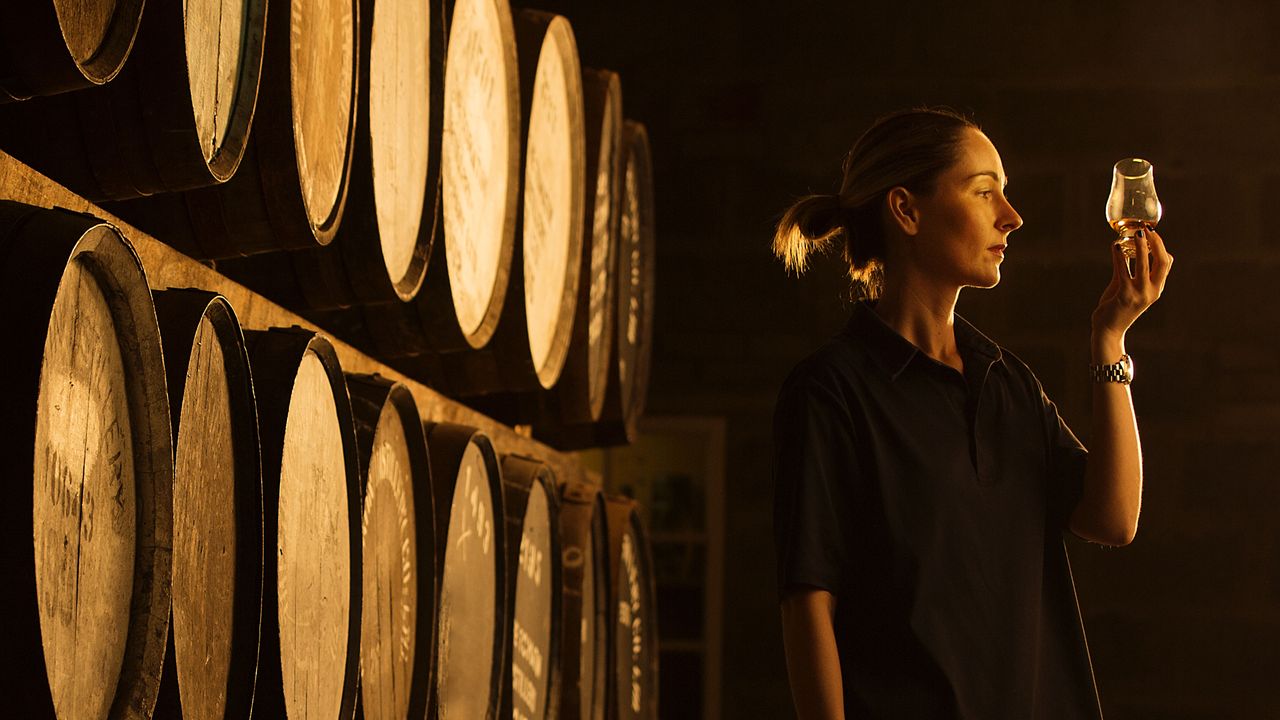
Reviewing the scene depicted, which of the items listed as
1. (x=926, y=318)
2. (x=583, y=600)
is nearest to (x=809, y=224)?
(x=926, y=318)

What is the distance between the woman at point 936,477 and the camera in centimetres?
149

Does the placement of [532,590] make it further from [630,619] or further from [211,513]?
[211,513]

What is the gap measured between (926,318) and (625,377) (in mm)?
1537

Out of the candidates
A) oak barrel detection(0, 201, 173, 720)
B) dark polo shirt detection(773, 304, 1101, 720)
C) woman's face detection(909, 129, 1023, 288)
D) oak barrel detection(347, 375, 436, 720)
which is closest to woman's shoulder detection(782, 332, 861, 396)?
dark polo shirt detection(773, 304, 1101, 720)

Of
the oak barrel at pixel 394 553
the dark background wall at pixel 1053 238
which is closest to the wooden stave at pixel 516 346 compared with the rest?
the oak barrel at pixel 394 553

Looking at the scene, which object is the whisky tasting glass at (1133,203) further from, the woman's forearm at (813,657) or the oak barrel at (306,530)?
the oak barrel at (306,530)

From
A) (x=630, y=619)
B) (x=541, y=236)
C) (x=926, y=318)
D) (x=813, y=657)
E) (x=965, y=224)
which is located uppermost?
(x=541, y=236)

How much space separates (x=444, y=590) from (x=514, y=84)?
81 centimetres

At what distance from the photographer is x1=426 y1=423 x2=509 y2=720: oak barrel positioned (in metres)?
1.85

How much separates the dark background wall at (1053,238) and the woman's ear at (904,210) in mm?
3667

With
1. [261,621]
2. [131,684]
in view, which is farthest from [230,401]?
[131,684]

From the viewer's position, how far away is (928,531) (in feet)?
4.96

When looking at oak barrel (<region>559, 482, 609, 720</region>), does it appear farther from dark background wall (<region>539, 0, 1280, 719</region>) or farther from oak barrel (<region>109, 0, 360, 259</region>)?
dark background wall (<region>539, 0, 1280, 719</region>)

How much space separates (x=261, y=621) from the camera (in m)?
1.14
